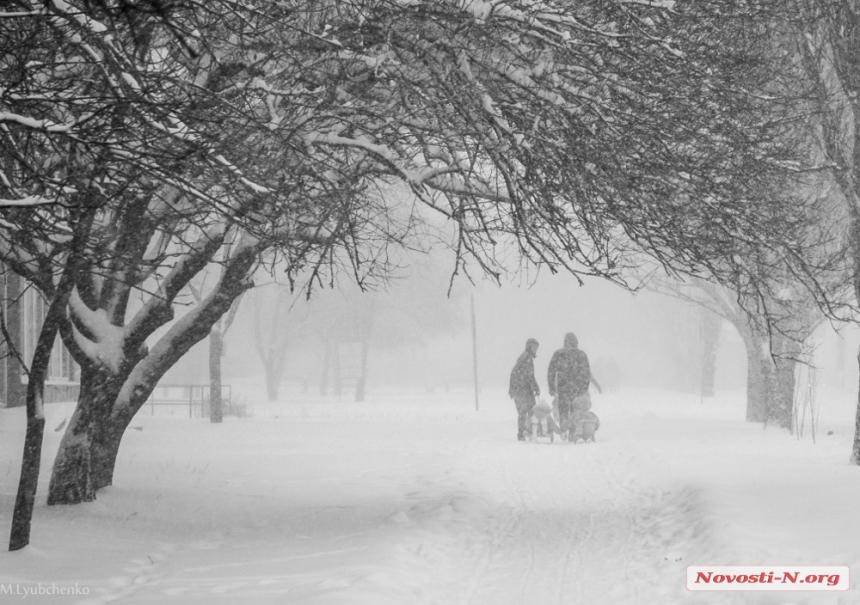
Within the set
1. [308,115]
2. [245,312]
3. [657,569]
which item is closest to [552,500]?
[657,569]

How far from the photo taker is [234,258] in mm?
8977

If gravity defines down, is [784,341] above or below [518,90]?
below

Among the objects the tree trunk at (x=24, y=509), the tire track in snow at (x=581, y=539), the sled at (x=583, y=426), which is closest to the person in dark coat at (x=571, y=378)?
the sled at (x=583, y=426)

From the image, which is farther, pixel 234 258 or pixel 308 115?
pixel 234 258

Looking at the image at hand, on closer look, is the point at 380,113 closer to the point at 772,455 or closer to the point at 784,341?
the point at 772,455

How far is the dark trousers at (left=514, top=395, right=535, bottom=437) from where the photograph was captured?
17.0 metres

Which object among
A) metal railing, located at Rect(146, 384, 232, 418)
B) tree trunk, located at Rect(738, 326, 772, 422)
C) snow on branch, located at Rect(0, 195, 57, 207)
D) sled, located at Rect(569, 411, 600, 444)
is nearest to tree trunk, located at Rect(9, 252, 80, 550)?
snow on branch, located at Rect(0, 195, 57, 207)

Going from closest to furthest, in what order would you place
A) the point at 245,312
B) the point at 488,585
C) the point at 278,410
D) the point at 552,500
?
the point at 488,585
the point at 552,500
the point at 278,410
the point at 245,312

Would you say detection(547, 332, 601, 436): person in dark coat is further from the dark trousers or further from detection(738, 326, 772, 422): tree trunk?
detection(738, 326, 772, 422): tree trunk

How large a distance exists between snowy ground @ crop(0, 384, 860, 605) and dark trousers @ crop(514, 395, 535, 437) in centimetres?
242

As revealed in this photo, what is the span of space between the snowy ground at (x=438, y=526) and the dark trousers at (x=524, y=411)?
7.96 feet

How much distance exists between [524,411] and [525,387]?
623mm

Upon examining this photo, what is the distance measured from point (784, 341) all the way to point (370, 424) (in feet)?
33.0

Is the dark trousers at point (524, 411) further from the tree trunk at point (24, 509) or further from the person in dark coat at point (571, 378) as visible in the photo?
the tree trunk at point (24, 509)
